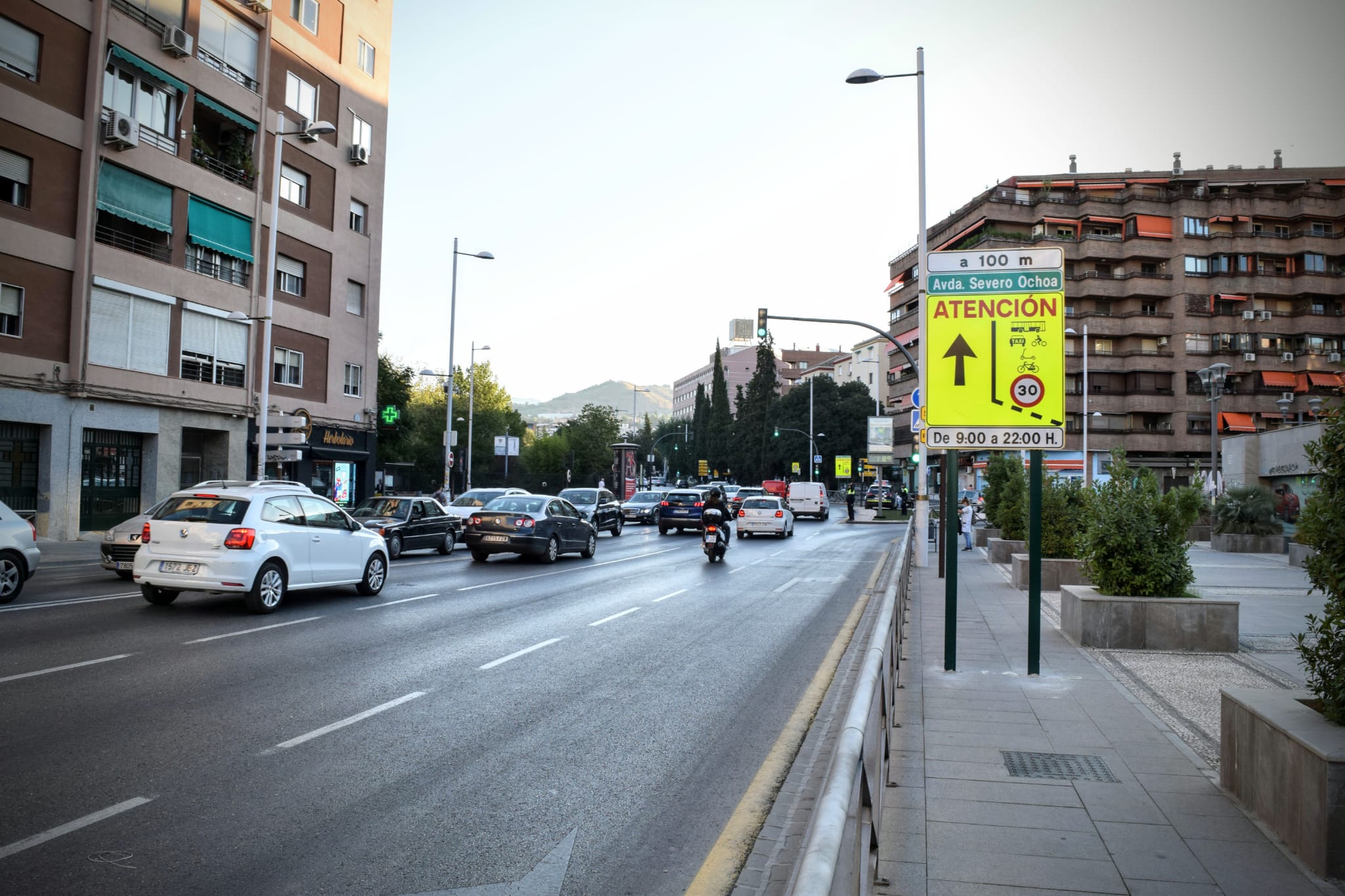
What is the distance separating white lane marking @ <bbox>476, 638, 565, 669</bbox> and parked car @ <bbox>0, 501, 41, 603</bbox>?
288 inches

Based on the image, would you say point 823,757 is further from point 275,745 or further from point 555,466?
point 555,466

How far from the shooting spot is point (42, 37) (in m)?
22.2

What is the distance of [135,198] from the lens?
2481 cm

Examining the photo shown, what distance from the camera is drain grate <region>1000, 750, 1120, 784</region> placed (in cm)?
529

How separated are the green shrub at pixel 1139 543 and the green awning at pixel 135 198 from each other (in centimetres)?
2515

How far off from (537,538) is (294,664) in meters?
12.0

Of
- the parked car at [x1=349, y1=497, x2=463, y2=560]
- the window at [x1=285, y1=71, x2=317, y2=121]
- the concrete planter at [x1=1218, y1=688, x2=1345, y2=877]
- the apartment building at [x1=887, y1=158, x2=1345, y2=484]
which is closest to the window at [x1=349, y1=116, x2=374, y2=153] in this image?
the window at [x1=285, y1=71, x2=317, y2=121]

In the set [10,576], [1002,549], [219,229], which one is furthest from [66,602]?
[1002,549]

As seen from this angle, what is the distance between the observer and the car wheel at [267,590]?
11.7 meters

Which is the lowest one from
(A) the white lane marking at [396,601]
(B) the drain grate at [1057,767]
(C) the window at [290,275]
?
(A) the white lane marking at [396,601]

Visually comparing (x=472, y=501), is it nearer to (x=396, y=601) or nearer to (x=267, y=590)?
(x=396, y=601)

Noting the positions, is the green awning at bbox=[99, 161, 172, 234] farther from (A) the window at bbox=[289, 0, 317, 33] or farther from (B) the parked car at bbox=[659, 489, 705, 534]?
(B) the parked car at bbox=[659, 489, 705, 534]

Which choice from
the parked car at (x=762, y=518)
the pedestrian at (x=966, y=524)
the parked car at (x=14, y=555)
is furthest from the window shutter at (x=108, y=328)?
the pedestrian at (x=966, y=524)

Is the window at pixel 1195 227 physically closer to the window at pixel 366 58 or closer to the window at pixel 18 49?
the window at pixel 366 58
